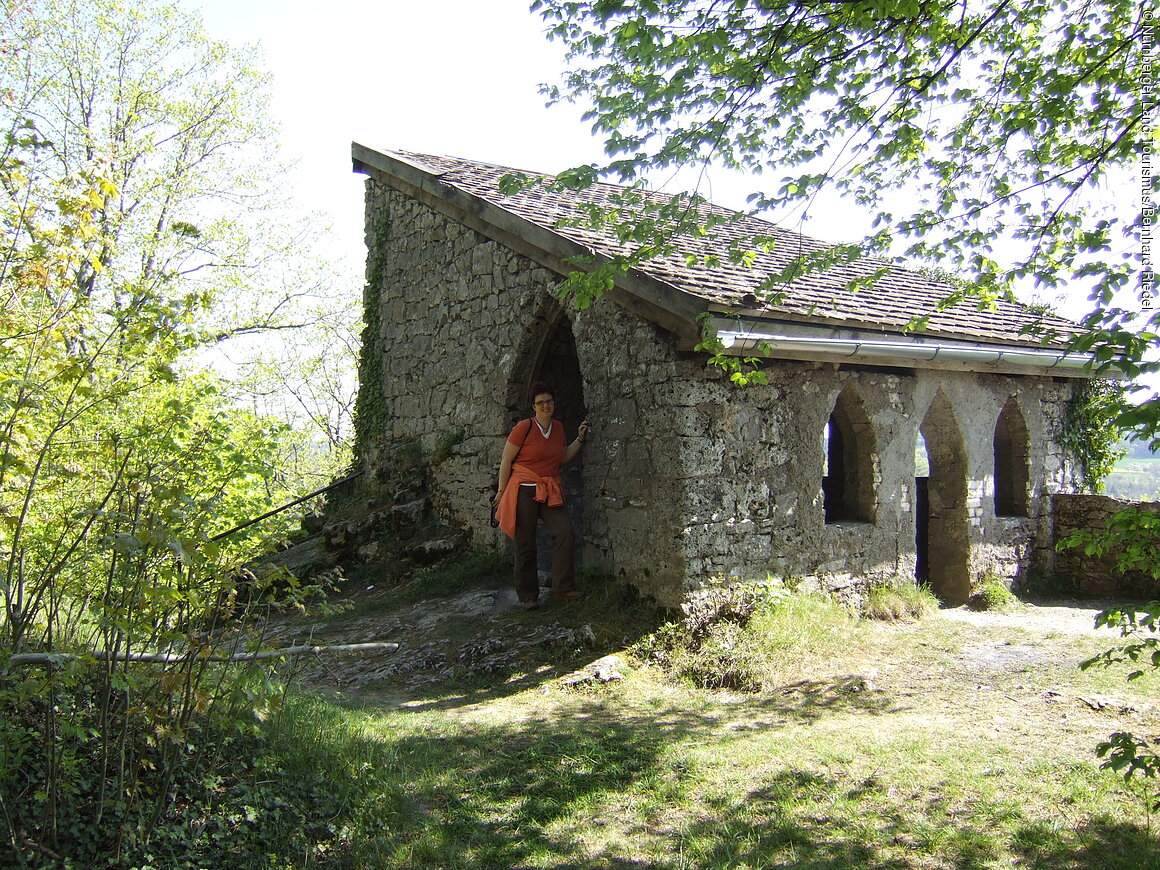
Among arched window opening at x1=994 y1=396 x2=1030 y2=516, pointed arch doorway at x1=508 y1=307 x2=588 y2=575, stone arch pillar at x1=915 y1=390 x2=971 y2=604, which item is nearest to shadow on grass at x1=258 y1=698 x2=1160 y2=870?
pointed arch doorway at x1=508 y1=307 x2=588 y2=575

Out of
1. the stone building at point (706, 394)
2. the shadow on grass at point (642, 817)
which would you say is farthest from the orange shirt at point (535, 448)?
the shadow on grass at point (642, 817)

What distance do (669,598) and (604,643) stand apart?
23.3 inches

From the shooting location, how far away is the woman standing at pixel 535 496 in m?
6.78

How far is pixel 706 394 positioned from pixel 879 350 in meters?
1.71

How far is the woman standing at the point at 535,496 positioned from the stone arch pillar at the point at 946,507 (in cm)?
389

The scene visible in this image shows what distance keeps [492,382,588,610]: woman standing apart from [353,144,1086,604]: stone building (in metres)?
0.33

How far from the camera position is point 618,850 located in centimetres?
346

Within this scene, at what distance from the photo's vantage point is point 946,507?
27.8ft

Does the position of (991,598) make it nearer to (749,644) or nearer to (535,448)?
(749,644)

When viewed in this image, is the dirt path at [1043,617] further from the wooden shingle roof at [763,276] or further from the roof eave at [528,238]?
the roof eave at [528,238]

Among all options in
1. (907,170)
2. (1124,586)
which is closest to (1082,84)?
(907,170)

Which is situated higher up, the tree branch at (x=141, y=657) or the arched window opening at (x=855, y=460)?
the arched window opening at (x=855, y=460)

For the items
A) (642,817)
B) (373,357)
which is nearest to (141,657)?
(642,817)

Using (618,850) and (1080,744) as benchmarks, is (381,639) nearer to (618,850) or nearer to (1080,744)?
(618,850)
